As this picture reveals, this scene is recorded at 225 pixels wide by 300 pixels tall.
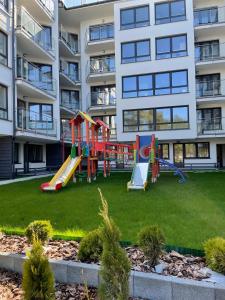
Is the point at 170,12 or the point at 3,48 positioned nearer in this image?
the point at 3,48

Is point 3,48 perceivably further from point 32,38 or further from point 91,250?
point 91,250

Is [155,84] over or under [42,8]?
under

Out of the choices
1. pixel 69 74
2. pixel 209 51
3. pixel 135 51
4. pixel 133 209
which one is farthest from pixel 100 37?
pixel 133 209

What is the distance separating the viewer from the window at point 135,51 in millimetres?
27562

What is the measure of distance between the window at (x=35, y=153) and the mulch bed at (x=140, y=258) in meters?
19.0

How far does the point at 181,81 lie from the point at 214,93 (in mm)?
3044

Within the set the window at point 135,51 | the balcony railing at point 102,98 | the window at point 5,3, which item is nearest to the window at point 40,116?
the balcony railing at point 102,98

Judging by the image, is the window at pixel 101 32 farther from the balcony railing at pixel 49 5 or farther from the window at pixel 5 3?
the window at pixel 5 3

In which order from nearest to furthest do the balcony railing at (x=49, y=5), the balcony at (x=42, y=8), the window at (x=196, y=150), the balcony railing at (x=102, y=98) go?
the balcony at (x=42, y=8) → the balcony railing at (x=49, y=5) → the window at (x=196, y=150) → the balcony railing at (x=102, y=98)

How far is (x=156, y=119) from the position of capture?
2705 centimetres

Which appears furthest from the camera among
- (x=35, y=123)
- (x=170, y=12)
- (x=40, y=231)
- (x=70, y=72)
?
(x=70, y=72)

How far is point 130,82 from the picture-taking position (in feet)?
91.5

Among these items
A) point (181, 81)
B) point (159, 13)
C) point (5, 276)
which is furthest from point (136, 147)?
point (159, 13)

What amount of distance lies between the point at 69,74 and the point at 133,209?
22.8m
